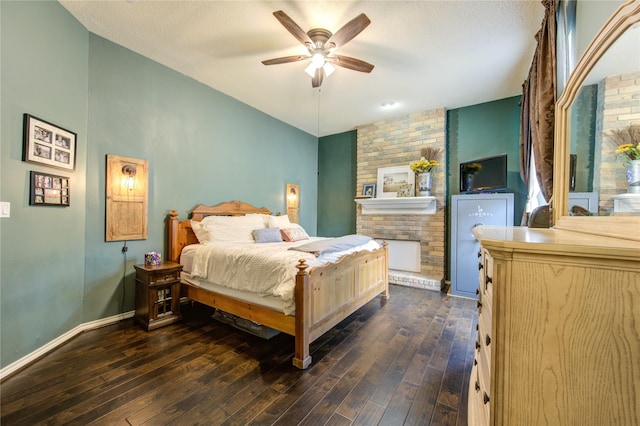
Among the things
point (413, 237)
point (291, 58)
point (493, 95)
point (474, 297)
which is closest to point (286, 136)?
point (291, 58)

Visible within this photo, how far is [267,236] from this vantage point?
3.44 m

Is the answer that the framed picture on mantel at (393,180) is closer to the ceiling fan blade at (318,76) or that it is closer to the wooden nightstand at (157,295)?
the ceiling fan blade at (318,76)

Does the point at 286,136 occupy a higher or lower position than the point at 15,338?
higher

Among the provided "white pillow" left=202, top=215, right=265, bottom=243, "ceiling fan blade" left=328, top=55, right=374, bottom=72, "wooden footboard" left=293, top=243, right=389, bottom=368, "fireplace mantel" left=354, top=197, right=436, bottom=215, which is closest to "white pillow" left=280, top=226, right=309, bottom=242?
"white pillow" left=202, top=215, right=265, bottom=243

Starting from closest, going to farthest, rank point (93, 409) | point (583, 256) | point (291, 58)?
1. point (583, 256)
2. point (93, 409)
3. point (291, 58)

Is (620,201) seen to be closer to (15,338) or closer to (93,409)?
(93,409)

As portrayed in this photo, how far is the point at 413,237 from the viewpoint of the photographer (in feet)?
14.6

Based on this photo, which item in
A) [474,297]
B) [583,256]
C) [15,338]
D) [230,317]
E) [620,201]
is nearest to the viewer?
[583,256]

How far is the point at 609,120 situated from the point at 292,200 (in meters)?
Answer: 4.45

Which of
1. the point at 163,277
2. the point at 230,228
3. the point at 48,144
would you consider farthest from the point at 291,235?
the point at 48,144

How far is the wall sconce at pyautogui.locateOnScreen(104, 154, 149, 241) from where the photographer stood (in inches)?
104

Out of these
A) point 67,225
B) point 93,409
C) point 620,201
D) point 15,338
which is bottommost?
point 93,409

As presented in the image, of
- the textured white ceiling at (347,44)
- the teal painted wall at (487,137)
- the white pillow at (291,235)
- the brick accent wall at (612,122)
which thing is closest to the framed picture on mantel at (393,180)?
the teal painted wall at (487,137)

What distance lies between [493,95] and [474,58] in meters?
1.22
